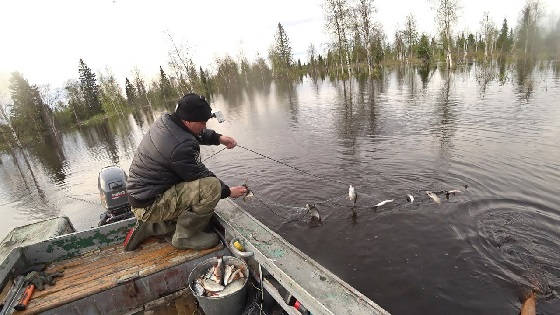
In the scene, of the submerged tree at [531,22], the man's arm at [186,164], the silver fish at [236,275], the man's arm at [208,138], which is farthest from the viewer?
the submerged tree at [531,22]

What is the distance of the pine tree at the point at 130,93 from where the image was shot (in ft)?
227

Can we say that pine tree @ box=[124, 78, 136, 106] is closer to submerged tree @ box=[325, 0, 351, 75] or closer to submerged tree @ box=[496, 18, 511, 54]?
submerged tree @ box=[325, 0, 351, 75]

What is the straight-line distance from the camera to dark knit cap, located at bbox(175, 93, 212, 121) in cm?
390

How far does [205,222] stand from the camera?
4.27 metres

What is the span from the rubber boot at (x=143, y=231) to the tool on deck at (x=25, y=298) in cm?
108

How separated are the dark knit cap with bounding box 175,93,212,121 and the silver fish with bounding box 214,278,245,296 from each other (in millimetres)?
1956

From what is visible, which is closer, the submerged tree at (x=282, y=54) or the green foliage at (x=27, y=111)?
the green foliage at (x=27, y=111)

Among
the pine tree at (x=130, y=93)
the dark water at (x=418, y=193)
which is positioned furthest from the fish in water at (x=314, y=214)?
the pine tree at (x=130, y=93)

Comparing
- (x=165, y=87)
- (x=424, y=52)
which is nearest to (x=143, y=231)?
(x=424, y=52)

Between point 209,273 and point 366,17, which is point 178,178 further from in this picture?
point 366,17

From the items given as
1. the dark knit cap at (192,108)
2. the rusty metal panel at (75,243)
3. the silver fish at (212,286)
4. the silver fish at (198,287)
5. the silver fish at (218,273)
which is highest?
the dark knit cap at (192,108)

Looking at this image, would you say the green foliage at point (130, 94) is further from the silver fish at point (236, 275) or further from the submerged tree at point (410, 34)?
the silver fish at point (236, 275)

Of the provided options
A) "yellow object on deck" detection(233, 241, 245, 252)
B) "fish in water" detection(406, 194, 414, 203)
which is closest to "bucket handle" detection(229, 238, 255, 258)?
"yellow object on deck" detection(233, 241, 245, 252)

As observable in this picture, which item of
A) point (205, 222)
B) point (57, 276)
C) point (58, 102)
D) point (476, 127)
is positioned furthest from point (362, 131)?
point (58, 102)
